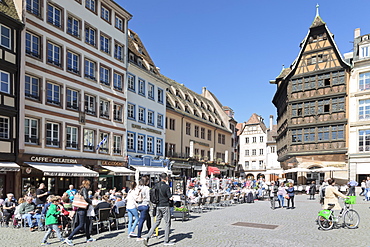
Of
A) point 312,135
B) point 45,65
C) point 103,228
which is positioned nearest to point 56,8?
point 45,65

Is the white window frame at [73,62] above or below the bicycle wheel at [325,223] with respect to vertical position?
above

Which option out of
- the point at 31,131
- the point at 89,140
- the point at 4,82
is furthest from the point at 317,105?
the point at 4,82

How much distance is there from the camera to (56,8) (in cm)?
2408

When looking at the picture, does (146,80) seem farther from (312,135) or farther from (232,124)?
(232,124)

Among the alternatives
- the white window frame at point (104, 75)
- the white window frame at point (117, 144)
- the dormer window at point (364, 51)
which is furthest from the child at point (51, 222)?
the dormer window at point (364, 51)

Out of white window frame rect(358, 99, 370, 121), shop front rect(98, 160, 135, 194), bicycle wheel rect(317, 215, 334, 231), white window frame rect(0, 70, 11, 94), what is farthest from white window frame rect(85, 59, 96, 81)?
white window frame rect(358, 99, 370, 121)

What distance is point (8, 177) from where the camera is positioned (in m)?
20.0

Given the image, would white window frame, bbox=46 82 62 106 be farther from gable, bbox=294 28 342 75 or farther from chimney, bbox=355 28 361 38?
chimney, bbox=355 28 361 38

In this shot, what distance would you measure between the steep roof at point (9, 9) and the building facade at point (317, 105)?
28.9 m

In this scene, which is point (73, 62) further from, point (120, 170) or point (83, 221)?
point (83, 221)

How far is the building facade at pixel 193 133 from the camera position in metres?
40.9

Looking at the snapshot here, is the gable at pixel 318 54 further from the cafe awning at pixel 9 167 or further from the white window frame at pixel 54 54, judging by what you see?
the cafe awning at pixel 9 167

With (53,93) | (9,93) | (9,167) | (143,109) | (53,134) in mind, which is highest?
(53,93)

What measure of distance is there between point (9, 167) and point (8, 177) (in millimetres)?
1221
